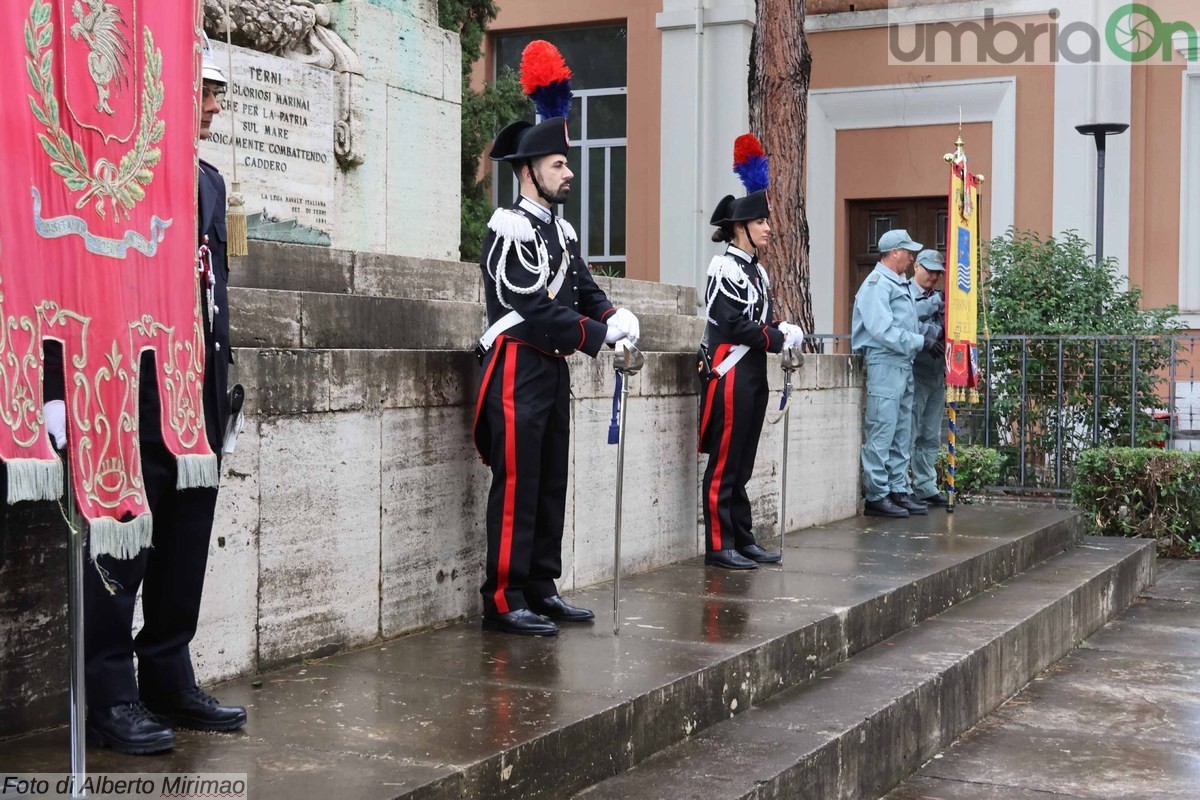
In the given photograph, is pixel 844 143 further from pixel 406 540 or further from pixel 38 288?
pixel 38 288

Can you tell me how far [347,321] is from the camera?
6.40 metres

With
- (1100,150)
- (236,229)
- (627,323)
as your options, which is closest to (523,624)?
(627,323)

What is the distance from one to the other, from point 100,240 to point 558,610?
293 cm

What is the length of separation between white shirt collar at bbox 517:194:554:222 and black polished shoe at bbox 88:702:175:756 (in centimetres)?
252

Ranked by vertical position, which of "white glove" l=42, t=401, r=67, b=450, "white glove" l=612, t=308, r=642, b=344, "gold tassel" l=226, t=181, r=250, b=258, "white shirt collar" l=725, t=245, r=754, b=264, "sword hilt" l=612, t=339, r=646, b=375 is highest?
→ "white shirt collar" l=725, t=245, r=754, b=264

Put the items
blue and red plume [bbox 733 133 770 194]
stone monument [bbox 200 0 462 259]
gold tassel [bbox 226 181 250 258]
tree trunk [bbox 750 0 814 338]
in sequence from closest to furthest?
gold tassel [bbox 226 181 250 258], stone monument [bbox 200 0 462 259], blue and red plume [bbox 733 133 770 194], tree trunk [bbox 750 0 814 338]

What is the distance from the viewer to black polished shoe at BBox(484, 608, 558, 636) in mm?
5562

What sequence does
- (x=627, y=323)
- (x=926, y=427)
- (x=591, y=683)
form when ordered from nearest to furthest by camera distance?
(x=591, y=683)
(x=627, y=323)
(x=926, y=427)

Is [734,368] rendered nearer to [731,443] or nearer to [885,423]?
[731,443]

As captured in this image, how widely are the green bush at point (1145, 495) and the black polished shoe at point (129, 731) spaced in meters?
8.95

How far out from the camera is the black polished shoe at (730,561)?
7.43 m

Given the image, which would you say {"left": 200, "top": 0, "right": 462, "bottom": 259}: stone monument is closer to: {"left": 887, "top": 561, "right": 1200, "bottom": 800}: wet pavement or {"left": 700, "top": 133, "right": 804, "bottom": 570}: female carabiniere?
{"left": 700, "top": 133, "right": 804, "bottom": 570}: female carabiniere

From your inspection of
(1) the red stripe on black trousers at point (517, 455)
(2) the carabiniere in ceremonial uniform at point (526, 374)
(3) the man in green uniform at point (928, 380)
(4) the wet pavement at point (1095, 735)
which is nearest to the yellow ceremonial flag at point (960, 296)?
(3) the man in green uniform at point (928, 380)

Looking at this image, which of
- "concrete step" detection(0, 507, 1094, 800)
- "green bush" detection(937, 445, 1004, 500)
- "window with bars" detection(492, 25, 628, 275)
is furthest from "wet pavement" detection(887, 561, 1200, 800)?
"window with bars" detection(492, 25, 628, 275)
